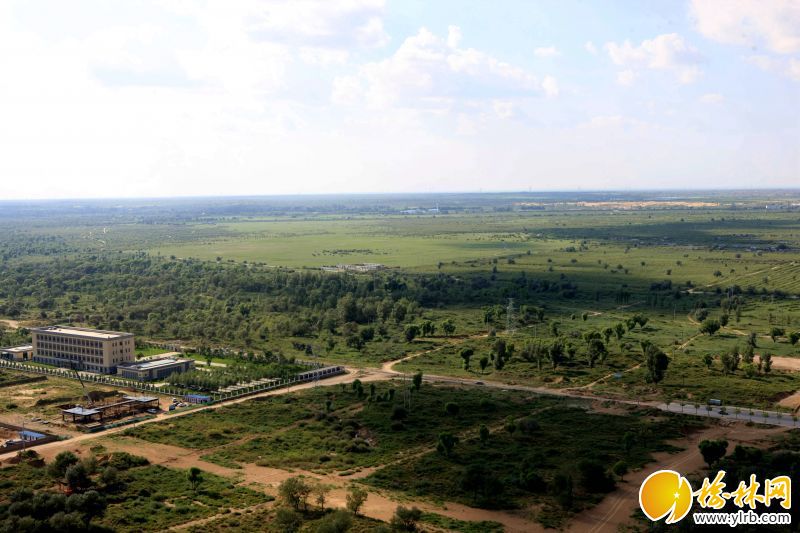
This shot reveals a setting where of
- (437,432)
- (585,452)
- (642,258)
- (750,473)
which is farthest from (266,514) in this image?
(642,258)

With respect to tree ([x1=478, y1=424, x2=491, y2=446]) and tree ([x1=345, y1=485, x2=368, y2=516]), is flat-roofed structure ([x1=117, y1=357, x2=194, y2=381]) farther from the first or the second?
tree ([x1=345, y1=485, x2=368, y2=516])

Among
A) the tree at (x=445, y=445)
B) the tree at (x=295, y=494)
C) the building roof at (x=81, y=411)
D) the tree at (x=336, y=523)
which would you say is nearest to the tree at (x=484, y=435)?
the tree at (x=445, y=445)

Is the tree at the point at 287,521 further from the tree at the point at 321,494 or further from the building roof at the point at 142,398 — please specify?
the building roof at the point at 142,398

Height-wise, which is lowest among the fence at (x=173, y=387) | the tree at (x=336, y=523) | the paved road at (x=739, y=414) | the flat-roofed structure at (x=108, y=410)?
the fence at (x=173, y=387)

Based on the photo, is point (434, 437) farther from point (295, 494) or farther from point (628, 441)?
point (295, 494)

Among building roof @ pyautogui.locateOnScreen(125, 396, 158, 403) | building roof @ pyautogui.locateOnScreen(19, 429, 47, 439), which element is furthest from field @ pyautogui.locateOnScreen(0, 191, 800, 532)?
building roof @ pyautogui.locateOnScreen(19, 429, 47, 439)

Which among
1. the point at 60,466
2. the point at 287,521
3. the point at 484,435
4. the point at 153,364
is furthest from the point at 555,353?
the point at 60,466
